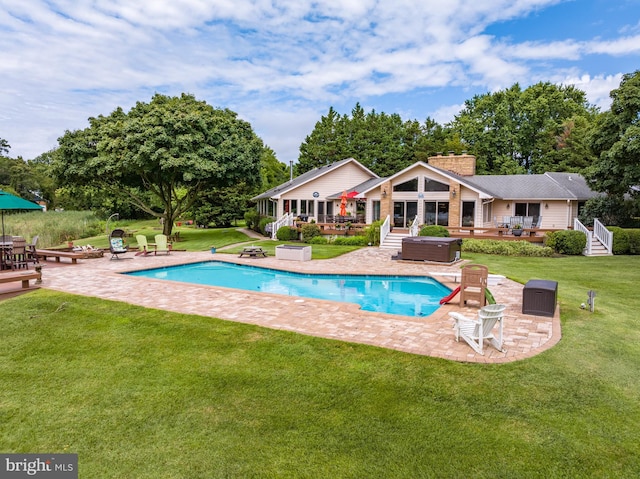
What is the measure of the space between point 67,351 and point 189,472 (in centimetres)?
417

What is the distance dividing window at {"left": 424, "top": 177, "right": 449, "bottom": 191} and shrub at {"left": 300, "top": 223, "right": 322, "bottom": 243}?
742cm

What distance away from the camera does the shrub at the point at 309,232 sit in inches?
985

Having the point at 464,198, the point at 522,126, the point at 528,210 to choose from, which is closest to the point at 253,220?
the point at 464,198

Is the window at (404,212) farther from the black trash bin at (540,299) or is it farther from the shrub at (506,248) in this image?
the black trash bin at (540,299)

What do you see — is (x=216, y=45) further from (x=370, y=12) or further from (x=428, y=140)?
(x=428, y=140)

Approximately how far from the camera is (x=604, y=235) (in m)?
19.9

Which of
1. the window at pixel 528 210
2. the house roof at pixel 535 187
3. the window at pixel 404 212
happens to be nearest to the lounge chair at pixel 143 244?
the window at pixel 404 212

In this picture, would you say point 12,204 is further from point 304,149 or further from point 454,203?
point 304,149

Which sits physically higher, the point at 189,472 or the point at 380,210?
the point at 380,210

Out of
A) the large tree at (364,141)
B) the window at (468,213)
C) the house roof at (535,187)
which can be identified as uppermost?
the large tree at (364,141)

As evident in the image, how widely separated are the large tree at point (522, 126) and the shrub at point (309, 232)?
2632cm

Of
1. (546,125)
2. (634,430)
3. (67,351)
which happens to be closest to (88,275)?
(67,351)

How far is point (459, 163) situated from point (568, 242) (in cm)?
1301

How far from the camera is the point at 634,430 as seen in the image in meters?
4.38
